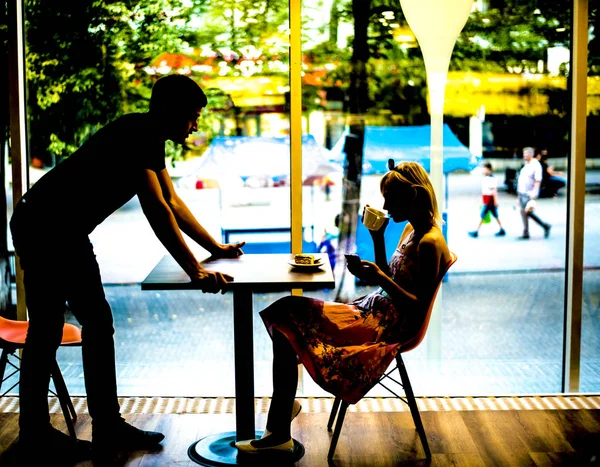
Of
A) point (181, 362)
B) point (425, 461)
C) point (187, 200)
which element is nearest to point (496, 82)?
point (187, 200)

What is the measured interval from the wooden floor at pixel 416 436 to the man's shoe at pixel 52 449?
67 millimetres

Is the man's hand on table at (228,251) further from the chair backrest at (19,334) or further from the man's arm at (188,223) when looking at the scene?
the chair backrest at (19,334)

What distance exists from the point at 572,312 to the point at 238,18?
2.33 metres

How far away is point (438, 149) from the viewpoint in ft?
14.0

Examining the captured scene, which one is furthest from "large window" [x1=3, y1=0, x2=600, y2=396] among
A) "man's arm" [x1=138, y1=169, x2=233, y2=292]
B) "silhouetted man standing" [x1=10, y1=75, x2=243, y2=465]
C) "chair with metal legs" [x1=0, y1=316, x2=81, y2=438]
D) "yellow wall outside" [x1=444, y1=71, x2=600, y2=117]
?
"man's arm" [x1=138, y1=169, x2=233, y2=292]

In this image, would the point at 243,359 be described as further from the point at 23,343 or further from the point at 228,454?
the point at 23,343

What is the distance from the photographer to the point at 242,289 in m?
2.96

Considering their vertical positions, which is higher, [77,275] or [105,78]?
[105,78]

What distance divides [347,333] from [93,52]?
2.12 m

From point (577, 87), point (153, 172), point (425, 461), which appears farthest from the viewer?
point (577, 87)

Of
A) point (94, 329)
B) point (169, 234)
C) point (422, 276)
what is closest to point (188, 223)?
point (169, 234)

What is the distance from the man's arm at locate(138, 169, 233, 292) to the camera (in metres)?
2.93

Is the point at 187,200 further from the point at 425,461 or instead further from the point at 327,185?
the point at 425,461

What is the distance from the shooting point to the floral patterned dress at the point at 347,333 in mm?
3059
